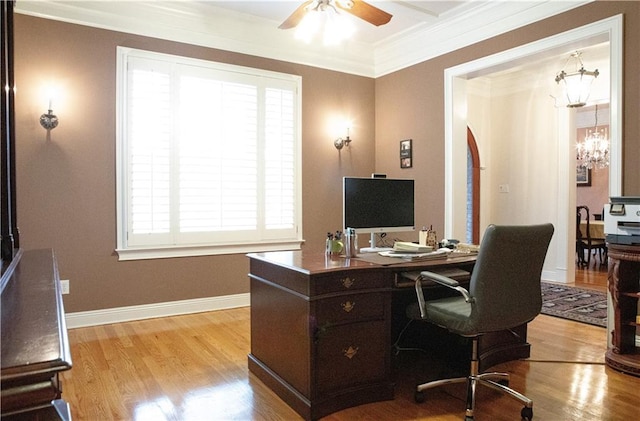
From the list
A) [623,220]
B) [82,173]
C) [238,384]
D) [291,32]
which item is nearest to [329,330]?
[238,384]

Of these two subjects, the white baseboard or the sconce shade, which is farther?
the white baseboard

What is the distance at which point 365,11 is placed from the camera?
118 inches

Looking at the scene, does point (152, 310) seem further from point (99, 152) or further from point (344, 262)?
point (344, 262)

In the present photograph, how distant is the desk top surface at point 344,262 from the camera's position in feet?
7.74

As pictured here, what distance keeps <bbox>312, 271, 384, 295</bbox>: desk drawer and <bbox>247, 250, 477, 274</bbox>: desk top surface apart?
0.04 m

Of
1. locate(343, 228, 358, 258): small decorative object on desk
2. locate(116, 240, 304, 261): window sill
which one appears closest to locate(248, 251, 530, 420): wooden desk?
locate(343, 228, 358, 258): small decorative object on desk

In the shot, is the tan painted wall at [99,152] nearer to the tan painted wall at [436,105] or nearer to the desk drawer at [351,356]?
the tan painted wall at [436,105]

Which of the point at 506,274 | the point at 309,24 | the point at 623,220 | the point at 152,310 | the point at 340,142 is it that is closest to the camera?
the point at 506,274

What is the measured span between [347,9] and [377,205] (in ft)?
4.36

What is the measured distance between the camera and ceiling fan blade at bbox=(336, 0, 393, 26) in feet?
9.43

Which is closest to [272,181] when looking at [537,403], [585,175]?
[537,403]

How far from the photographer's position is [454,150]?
4594 mm

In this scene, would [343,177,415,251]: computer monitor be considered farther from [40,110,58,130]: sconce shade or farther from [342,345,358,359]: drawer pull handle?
[40,110,58,130]: sconce shade

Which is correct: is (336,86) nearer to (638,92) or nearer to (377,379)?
Answer: (638,92)
